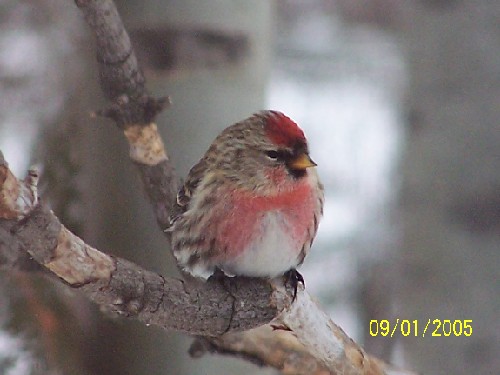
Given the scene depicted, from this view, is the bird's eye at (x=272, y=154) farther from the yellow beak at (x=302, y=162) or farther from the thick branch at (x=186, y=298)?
the thick branch at (x=186, y=298)

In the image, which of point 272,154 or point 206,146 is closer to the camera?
point 272,154

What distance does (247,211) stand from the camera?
Answer: 666 mm

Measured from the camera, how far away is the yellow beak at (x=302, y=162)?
2.00 ft

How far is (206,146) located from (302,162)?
0.54 feet

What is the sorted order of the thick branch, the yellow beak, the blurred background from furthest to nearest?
1. the blurred background
2. the yellow beak
3. the thick branch
